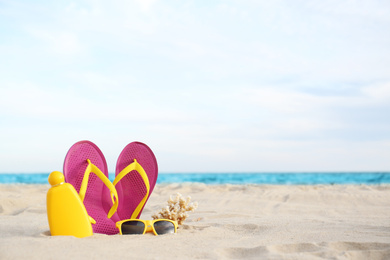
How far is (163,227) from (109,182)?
504 millimetres

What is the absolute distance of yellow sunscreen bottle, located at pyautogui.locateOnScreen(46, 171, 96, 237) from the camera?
91.6 inches

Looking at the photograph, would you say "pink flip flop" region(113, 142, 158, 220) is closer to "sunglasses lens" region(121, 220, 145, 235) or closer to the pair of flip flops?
the pair of flip flops

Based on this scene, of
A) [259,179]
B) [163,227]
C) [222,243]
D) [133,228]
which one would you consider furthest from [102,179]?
[259,179]

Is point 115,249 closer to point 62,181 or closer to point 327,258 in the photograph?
point 62,181

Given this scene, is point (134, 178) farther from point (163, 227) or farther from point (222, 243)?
point (222, 243)

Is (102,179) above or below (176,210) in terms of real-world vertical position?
above

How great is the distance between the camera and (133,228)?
2.61 metres

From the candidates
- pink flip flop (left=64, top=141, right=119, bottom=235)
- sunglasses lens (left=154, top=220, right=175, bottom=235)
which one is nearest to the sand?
sunglasses lens (left=154, top=220, right=175, bottom=235)

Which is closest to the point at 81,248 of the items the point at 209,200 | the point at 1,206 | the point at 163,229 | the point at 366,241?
the point at 163,229

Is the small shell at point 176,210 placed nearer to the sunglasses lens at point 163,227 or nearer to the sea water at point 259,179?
the sunglasses lens at point 163,227

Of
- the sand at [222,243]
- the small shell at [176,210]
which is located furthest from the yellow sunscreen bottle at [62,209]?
the small shell at [176,210]

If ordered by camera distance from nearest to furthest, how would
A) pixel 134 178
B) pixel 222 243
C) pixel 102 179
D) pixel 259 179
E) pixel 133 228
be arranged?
pixel 222 243 → pixel 133 228 → pixel 102 179 → pixel 134 178 → pixel 259 179

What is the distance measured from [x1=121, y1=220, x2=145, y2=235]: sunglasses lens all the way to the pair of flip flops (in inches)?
6.0

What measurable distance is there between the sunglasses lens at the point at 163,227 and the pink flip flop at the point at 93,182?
33cm
